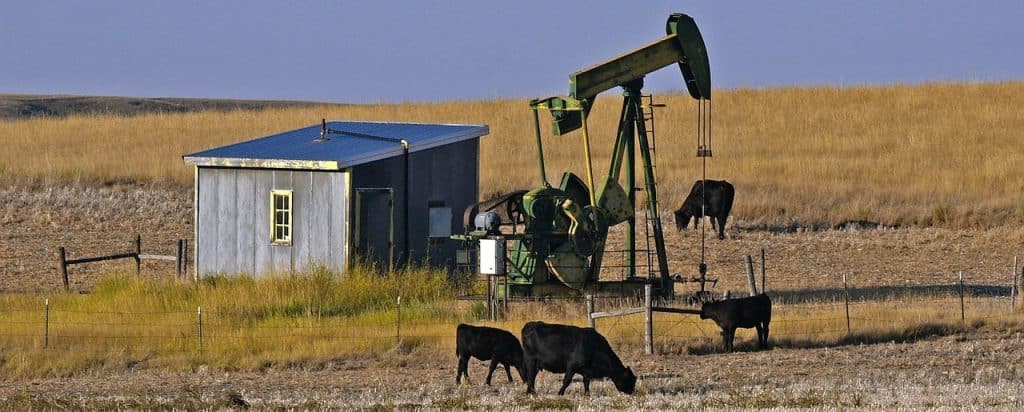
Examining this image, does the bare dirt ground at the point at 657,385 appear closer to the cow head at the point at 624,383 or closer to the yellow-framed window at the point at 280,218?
the cow head at the point at 624,383

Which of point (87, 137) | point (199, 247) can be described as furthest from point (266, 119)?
point (199, 247)

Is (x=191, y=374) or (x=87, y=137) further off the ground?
(x=87, y=137)

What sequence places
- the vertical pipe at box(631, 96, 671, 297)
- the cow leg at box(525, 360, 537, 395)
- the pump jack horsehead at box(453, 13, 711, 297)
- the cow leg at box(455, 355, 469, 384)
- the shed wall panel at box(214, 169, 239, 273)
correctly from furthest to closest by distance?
the shed wall panel at box(214, 169, 239, 273)
the vertical pipe at box(631, 96, 671, 297)
the pump jack horsehead at box(453, 13, 711, 297)
the cow leg at box(455, 355, 469, 384)
the cow leg at box(525, 360, 537, 395)

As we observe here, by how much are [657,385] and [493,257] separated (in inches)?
236

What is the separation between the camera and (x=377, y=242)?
26219 mm

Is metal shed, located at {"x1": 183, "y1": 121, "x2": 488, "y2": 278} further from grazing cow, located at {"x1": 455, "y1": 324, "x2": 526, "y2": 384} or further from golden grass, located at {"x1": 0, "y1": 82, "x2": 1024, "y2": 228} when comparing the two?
golden grass, located at {"x1": 0, "y1": 82, "x2": 1024, "y2": 228}

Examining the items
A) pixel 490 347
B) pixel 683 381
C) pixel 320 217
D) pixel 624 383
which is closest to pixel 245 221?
pixel 320 217

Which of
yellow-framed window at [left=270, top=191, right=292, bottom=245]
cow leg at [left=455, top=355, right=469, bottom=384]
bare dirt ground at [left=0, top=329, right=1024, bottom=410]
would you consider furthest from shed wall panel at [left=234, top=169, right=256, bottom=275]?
cow leg at [left=455, top=355, right=469, bottom=384]

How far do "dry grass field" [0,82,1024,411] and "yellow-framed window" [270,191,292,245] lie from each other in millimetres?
1131

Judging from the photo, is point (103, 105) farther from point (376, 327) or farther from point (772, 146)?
point (376, 327)

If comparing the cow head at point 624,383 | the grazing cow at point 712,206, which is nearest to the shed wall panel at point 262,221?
the grazing cow at point 712,206

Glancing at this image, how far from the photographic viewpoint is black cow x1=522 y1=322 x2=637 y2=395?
54.1 ft

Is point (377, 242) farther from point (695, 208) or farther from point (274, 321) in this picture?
point (695, 208)

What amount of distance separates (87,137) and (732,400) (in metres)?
40.6
